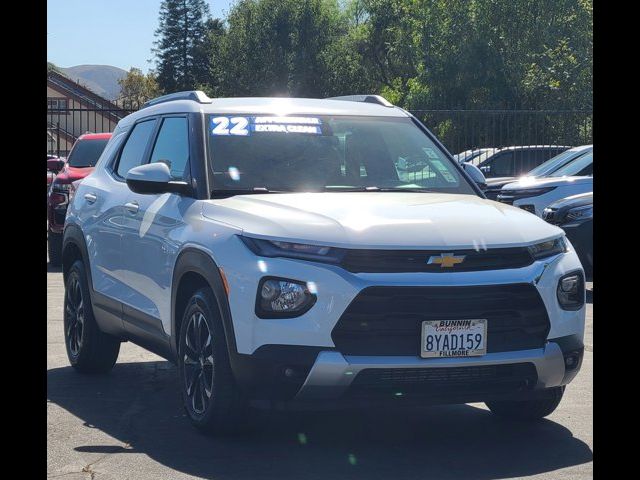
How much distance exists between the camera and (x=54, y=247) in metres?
17.6

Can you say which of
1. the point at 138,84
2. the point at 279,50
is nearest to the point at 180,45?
the point at 138,84

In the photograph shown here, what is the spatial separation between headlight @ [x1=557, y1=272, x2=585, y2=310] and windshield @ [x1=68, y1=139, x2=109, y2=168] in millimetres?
12158

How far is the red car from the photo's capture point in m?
17.0

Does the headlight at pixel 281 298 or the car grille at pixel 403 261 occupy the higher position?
the car grille at pixel 403 261

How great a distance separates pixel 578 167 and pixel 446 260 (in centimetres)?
1041

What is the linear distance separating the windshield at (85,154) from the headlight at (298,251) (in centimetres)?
1198

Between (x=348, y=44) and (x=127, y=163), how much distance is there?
6095 centimetres

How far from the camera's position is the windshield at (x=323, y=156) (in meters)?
6.63

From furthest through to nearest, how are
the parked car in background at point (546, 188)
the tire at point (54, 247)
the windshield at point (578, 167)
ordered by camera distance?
the tire at point (54, 247) → the windshield at point (578, 167) → the parked car in background at point (546, 188)

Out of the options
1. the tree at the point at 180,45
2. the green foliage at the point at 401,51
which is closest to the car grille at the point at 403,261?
the green foliage at the point at 401,51

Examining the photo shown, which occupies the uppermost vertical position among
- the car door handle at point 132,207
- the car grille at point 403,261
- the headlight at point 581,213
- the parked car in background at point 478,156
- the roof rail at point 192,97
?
the parked car in background at point 478,156

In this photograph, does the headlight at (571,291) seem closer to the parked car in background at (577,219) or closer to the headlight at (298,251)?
the headlight at (298,251)

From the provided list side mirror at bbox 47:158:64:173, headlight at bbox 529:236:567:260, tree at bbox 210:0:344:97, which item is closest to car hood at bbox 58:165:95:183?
side mirror at bbox 47:158:64:173
